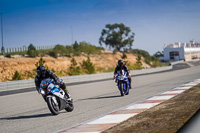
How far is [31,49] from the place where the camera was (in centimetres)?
4866

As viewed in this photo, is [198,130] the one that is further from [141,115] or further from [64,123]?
[64,123]

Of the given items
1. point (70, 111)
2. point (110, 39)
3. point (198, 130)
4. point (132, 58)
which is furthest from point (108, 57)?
point (198, 130)

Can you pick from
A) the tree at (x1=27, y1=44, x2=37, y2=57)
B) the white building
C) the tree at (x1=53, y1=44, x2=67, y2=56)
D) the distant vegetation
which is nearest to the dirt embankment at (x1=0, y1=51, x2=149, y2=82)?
the tree at (x1=27, y1=44, x2=37, y2=57)

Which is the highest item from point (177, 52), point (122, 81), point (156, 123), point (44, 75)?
point (177, 52)

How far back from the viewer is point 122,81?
41.8 ft

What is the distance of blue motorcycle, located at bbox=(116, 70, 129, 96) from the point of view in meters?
12.7

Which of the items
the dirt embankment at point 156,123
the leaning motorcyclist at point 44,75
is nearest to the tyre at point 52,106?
the leaning motorcyclist at point 44,75

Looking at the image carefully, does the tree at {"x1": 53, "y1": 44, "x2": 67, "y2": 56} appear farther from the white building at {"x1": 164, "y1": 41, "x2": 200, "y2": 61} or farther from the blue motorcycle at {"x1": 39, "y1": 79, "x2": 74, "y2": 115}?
the white building at {"x1": 164, "y1": 41, "x2": 200, "y2": 61}

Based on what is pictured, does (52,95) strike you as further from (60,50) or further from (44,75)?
(60,50)

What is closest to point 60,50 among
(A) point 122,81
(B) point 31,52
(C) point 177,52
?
(B) point 31,52

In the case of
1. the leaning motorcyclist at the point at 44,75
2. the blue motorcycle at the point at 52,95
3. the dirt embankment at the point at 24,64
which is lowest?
the blue motorcycle at the point at 52,95

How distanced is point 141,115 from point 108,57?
61862mm

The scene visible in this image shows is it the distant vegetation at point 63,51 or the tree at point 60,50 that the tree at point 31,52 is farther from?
the tree at point 60,50

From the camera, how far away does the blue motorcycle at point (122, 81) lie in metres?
12.7
